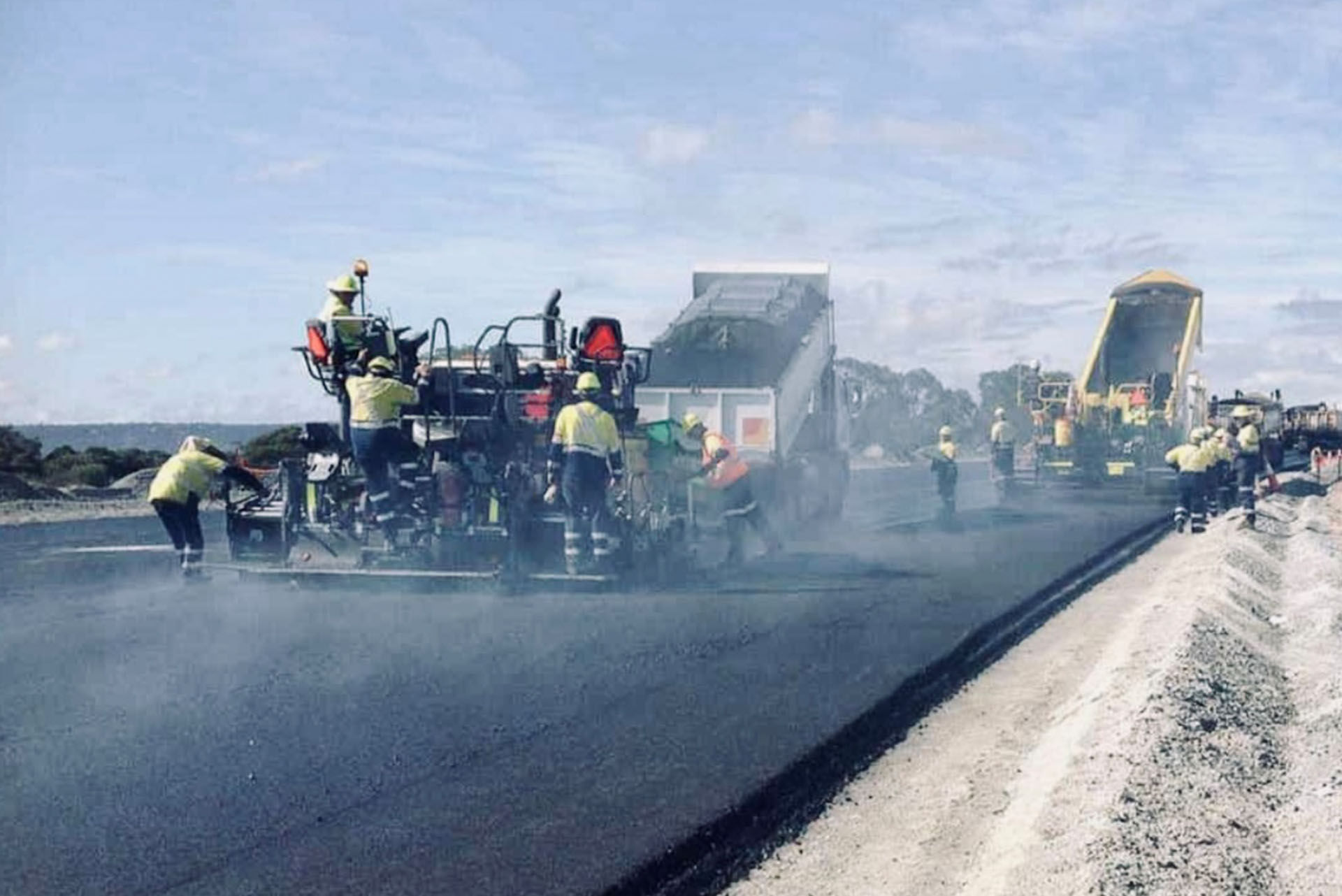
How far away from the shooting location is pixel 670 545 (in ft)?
44.8

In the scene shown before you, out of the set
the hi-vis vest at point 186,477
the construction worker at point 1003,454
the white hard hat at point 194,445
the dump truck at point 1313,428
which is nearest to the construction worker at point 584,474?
the hi-vis vest at point 186,477

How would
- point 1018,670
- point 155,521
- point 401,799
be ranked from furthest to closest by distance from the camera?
point 155,521 → point 1018,670 → point 401,799

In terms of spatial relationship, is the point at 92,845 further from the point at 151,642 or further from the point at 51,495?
the point at 51,495

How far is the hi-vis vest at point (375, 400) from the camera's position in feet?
39.8

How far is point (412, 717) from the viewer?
25.2 ft

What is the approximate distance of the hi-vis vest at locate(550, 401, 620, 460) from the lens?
1241cm

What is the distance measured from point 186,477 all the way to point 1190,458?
1300 centimetres

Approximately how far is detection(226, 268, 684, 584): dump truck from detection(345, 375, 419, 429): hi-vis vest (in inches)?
7.5

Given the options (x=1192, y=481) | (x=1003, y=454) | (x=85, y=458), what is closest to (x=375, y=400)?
(x=1192, y=481)

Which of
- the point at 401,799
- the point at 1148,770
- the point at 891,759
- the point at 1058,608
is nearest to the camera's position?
the point at 401,799

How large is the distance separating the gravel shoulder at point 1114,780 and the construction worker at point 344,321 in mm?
6012

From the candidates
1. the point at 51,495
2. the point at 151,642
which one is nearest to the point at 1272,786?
the point at 151,642

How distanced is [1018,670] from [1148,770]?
3.20 meters

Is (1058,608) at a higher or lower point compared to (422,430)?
lower
